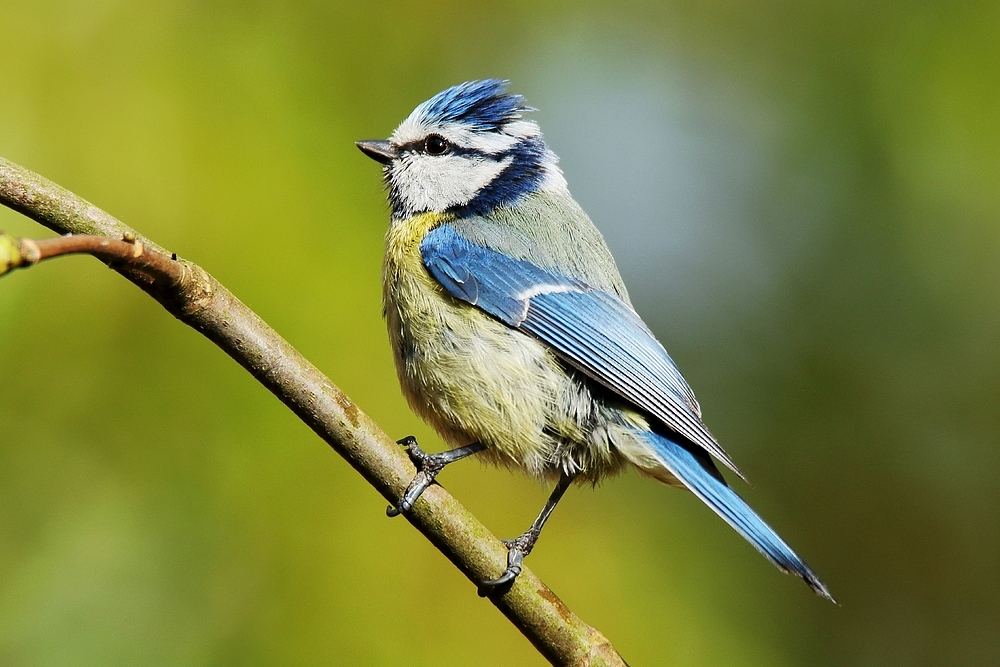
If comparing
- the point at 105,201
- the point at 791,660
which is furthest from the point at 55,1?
the point at 791,660

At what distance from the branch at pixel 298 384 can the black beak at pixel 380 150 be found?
1056mm

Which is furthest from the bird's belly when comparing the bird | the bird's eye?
the bird's eye

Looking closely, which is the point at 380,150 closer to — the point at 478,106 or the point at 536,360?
the point at 478,106

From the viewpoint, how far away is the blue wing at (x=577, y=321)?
196 cm

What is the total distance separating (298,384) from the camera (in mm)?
1434

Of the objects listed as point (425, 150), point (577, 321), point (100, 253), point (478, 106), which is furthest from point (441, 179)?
point (100, 253)

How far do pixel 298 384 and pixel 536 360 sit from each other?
68 cm

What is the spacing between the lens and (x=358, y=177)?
9.46 ft

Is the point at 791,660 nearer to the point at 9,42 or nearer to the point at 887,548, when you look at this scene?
the point at 887,548

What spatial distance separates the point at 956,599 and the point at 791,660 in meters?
0.67

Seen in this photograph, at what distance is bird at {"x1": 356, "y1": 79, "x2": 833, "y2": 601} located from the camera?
6.43 feet

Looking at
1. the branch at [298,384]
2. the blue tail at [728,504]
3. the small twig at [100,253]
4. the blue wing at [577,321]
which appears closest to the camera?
the small twig at [100,253]

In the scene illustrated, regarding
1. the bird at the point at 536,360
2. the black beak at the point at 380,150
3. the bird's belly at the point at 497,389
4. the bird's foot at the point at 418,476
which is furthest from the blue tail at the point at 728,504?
the black beak at the point at 380,150

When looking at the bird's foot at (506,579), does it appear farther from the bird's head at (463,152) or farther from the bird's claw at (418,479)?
the bird's head at (463,152)
